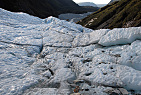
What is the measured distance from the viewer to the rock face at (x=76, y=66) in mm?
3522

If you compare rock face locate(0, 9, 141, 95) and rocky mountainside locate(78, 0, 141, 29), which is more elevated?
rocky mountainside locate(78, 0, 141, 29)

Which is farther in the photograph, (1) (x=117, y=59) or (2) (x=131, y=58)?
(1) (x=117, y=59)

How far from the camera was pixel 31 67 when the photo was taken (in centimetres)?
500

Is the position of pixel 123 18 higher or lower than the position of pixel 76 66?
higher

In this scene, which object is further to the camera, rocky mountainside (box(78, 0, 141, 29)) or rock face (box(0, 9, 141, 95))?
rocky mountainside (box(78, 0, 141, 29))

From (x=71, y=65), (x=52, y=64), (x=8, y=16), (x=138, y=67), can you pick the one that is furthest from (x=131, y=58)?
(x=8, y=16)

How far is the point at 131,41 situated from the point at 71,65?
317cm

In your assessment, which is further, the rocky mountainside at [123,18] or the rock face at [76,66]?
the rocky mountainside at [123,18]

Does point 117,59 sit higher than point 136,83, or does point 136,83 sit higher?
point 117,59

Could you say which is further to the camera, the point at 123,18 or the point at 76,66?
the point at 123,18

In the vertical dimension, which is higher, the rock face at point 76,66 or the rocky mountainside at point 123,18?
the rocky mountainside at point 123,18

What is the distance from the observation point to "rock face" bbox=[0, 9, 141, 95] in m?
3.52

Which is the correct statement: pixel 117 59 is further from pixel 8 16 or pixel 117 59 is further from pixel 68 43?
pixel 8 16

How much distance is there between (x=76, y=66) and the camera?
4875 millimetres
